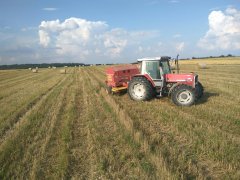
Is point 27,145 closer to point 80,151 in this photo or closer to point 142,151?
point 80,151

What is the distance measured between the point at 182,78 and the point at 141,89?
5.40ft

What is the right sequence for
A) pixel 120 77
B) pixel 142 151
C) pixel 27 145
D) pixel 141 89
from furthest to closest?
pixel 120 77
pixel 141 89
pixel 27 145
pixel 142 151

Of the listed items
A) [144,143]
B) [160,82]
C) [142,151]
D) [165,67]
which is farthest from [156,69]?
[142,151]

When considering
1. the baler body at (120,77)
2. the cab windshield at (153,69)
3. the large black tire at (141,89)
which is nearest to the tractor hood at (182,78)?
the cab windshield at (153,69)

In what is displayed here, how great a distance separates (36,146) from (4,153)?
0.70m

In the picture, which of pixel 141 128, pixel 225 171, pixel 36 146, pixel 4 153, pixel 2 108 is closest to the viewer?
pixel 225 171

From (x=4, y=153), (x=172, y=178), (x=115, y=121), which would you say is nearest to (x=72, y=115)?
(x=115, y=121)

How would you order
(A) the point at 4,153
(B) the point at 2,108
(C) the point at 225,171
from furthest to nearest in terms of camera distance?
(B) the point at 2,108 < (A) the point at 4,153 < (C) the point at 225,171

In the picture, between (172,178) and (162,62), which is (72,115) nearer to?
(162,62)

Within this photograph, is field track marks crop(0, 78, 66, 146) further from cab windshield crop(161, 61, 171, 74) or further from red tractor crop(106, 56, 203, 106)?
cab windshield crop(161, 61, 171, 74)

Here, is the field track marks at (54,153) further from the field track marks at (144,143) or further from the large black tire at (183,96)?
the large black tire at (183,96)

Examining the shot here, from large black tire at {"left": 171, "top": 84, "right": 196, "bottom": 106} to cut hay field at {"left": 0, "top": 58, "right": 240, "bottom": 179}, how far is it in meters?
0.36

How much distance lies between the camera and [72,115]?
9.27m

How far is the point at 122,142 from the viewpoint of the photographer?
6348 mm
